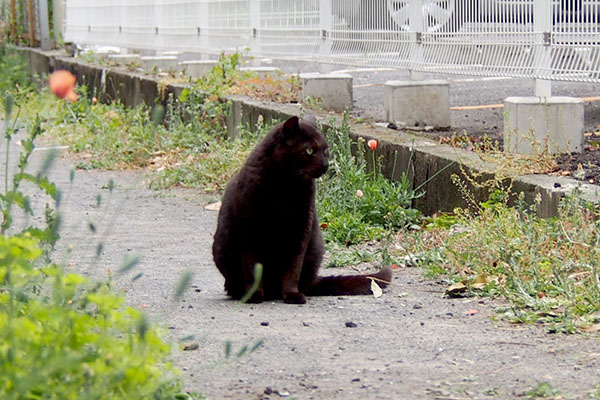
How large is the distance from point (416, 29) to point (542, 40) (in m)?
1.54

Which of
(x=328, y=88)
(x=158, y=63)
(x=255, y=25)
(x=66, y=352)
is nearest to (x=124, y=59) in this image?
(x=158, y=63)

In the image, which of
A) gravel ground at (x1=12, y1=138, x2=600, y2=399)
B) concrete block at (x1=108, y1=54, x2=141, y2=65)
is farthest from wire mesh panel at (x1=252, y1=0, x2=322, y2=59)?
gravel ground at (x1=12, y1=138, x2=600, y2=399)

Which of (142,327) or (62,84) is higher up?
(62,84)

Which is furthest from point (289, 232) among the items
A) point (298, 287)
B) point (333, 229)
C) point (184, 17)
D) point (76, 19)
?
point (76, 19)

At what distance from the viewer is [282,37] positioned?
10391 mm

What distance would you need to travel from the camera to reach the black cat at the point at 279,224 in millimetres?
4832

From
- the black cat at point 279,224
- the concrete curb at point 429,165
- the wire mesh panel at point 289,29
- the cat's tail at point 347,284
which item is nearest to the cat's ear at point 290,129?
the black cat at point 279,224

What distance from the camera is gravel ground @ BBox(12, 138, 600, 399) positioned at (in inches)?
134

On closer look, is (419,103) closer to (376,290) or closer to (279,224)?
(376,290)

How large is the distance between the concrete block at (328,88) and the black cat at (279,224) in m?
4.24

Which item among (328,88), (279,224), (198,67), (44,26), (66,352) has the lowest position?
(279,224)

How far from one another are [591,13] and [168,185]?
3.83m

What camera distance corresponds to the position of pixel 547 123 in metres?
6.30

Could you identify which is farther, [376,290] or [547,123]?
[547,123]
